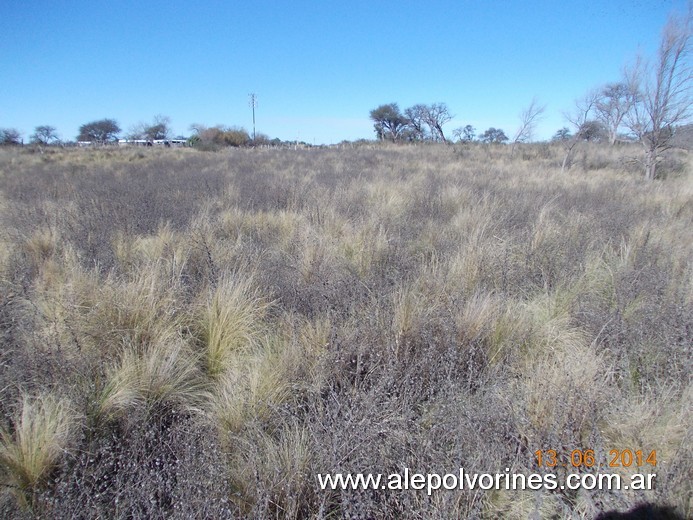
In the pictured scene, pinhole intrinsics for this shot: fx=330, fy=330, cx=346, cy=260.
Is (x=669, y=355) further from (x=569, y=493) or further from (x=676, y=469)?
(x=569, y=493)

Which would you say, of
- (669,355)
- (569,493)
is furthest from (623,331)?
(569,493)

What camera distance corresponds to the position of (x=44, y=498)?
1177 millimetres

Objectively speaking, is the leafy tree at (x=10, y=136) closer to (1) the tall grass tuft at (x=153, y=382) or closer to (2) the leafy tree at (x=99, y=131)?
(2) the leafy tree at (x=99, y=131)

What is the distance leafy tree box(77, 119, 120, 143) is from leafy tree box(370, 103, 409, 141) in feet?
146

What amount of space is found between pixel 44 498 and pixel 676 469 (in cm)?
227

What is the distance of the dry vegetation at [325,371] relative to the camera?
1268 mm

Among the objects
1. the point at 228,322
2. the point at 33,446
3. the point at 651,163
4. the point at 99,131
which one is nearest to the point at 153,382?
the point at 33,446

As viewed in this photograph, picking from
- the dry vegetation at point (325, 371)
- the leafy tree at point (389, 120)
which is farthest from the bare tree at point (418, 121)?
the dry vegetation at point (325, 371)

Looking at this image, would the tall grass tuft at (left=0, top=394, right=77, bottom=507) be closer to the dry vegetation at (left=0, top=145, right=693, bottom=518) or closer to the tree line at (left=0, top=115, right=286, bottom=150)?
the dry vegetation at (left=0, top=145, right=693, bottom=518)

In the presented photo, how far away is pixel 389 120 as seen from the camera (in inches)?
2072

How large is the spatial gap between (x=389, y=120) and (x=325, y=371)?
56132 mm

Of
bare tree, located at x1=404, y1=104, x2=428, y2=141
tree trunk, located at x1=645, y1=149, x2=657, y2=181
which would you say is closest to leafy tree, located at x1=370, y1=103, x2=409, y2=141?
bare tree, located at x1=404, y1=104, x2=428, y2=141

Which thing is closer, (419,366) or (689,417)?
(689,417)

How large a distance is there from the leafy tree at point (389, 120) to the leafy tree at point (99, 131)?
146 ft
